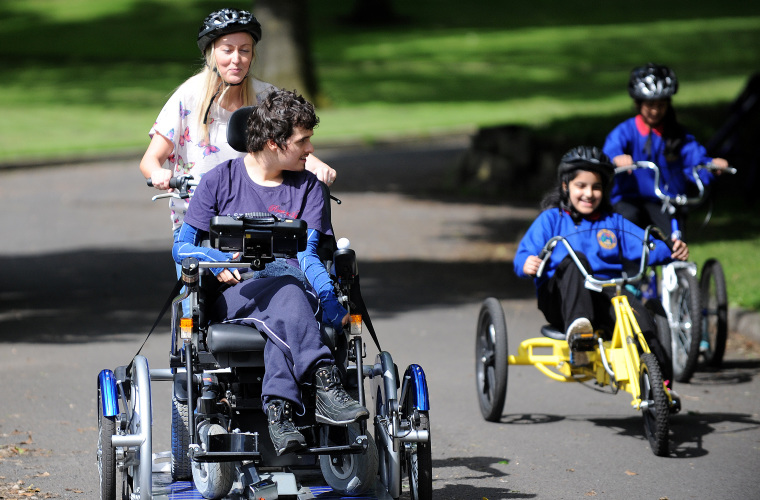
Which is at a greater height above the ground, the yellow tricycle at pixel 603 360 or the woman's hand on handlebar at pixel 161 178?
the woman's hand on handlebar at pixel 161 178

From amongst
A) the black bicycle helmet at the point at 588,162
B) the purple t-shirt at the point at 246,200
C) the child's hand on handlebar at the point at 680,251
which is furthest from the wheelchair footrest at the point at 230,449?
the child's hand on handlebar at the point at 680,251

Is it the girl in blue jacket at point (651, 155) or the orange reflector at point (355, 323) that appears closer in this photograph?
the orange reflector at point (355, 323)

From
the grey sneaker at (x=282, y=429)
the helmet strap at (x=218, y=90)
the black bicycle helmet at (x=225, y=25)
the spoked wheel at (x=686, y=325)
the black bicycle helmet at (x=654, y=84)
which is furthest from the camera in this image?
the black bicycle helmet at (x=654, y=84)

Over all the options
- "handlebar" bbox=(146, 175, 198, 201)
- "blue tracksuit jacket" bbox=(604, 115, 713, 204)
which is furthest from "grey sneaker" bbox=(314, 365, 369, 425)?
"blue tracksuit jacket" bbox=(604, 115, 713, 204)

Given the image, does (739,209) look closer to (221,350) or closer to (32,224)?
(32,224)

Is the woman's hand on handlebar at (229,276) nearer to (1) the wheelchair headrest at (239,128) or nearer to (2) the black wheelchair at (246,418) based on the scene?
(2) the black wheelchair at (246,418)

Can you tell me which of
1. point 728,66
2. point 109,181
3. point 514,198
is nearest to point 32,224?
point 109,181

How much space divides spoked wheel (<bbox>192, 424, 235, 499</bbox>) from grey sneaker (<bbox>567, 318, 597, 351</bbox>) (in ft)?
8.58

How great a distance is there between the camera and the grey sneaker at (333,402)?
4887mm

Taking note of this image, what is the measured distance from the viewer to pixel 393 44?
163 feet

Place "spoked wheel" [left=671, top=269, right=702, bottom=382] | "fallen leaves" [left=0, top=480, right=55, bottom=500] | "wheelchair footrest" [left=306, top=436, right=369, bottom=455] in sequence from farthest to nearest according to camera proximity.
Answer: "spoked wheel" [left=671, top=269, right=702, bottom=382], "fallen leaves" [left=0, top=480, right=55, bottom=500], "wheelchair footrest" [left=306, top=436, right=369, bottom=455]

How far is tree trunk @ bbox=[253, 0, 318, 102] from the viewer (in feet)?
99.6

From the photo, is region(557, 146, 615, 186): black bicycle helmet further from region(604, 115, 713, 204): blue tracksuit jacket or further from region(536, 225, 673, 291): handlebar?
region(604, 115, 713, 204): blue tracksuit jacket

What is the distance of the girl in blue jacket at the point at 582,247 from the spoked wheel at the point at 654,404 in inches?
19.6
